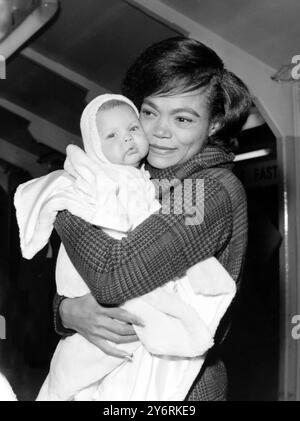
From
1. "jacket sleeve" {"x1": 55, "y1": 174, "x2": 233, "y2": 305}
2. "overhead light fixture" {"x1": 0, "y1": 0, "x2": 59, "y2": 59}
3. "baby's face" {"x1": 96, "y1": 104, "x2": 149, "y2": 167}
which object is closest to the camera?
"jacket sleeve" {"x1": 55, "y1": 174, "x2": 233, "y2": 305}

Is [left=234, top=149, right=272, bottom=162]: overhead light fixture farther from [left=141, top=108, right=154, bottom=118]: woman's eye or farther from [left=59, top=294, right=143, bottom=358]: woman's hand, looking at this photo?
[left=59, top=294, right=143, bottom=358]: woman's hand

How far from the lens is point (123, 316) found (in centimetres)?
68

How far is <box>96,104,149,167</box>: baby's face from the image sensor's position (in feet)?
2.42

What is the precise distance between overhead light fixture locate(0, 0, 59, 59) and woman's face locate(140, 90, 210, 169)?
0.37 meters

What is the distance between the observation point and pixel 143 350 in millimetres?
710

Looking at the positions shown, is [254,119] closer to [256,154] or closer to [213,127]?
[256,154]

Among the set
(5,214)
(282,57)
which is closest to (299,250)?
(282,57)

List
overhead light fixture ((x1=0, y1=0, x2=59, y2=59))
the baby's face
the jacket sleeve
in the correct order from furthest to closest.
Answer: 1. overhead light fixture ((x1=0, y1=0, x2=59, y2=59))
2. the baby's face
3. the jacket sleeve

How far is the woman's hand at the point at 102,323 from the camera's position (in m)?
0.69

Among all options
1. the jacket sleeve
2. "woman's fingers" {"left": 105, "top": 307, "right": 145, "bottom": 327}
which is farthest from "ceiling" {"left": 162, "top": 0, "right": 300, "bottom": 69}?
"woman's fingers" {"left": 105, "top": 307, "right": 145, "bottom": 327}

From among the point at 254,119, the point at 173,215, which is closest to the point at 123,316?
the point at 173,215

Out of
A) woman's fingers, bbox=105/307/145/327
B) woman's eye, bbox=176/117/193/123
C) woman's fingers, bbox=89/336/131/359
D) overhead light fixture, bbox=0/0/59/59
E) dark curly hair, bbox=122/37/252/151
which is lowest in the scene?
woman's fingers, bbox=89/336/131/359

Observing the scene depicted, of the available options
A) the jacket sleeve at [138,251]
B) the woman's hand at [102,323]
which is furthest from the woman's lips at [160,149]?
the woman's hand at [102,323]

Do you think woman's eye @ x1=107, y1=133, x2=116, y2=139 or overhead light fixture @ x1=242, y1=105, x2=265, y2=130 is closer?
woman's eye @ x1=107, y1=133, x2=116, y2=139
